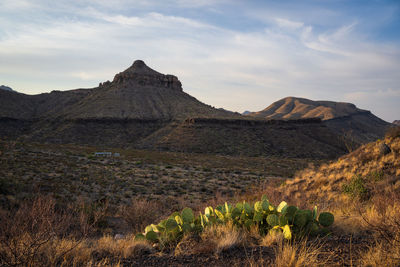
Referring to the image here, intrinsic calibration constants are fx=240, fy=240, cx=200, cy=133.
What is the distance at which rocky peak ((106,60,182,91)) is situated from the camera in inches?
3718

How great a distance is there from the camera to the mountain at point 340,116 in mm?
110500

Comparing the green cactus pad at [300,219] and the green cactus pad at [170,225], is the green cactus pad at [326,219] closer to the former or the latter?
the green cactus pad at [300,219]

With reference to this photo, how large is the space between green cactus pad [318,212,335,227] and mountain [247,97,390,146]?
9084 centimetres

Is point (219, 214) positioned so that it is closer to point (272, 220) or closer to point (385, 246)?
point (272, 220)

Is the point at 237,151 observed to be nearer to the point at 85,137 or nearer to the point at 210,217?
the point at 85,137

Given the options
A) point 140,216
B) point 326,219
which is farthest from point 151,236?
point 140,216

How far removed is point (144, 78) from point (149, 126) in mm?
36709

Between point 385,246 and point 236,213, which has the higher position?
point 385,246

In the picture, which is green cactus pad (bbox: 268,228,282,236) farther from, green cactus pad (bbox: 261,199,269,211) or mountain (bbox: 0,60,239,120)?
mountain (bbox: 0,60,239,120)

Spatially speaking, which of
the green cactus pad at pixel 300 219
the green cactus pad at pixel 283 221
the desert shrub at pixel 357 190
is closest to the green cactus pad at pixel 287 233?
the green cactus pad at pixel 283 221

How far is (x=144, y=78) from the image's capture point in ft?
316

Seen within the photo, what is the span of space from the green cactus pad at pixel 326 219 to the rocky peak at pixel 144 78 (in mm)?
93748

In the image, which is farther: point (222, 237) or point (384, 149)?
point (384, 149)

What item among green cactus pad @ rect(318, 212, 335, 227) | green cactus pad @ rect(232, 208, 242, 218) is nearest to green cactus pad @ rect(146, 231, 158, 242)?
green cactus pad @ rect(232, 208, 242, 218)
